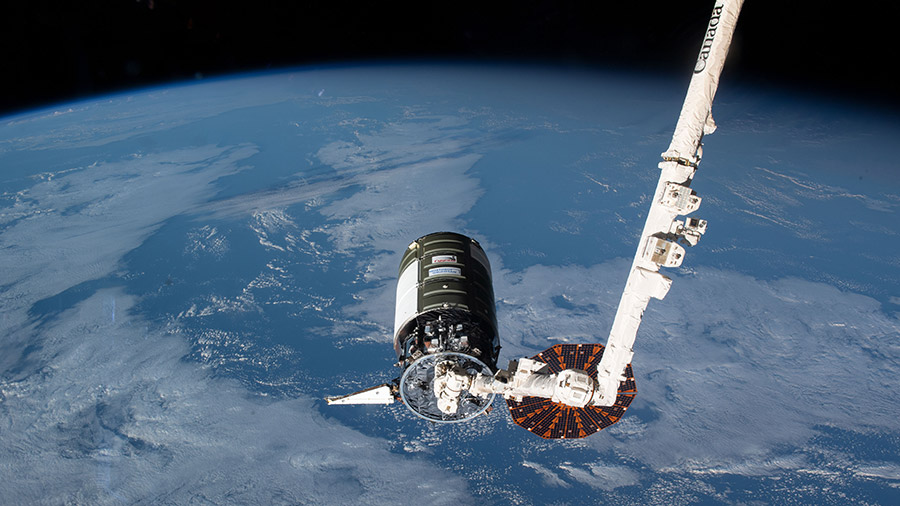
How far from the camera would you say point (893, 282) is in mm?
9477

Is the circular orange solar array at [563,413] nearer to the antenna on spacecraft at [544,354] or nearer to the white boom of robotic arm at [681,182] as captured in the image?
the antenna on spacecraft at [544,354]

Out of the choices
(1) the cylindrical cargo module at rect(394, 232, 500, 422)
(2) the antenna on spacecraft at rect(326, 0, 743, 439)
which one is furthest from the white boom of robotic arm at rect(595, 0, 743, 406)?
(1) the cylindrical cargo module at rect(394, 232, 500, 422)

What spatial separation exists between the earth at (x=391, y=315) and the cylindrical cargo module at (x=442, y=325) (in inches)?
82.8

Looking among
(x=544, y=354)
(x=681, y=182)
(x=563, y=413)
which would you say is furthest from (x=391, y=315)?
(x=681, y=182)

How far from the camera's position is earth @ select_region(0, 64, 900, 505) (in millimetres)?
6414

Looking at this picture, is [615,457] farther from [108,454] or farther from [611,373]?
[108,454]

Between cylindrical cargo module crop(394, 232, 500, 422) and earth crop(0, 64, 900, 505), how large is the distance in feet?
6.90

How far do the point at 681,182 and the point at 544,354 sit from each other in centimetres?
318

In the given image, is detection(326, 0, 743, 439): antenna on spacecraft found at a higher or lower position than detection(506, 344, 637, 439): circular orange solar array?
higher

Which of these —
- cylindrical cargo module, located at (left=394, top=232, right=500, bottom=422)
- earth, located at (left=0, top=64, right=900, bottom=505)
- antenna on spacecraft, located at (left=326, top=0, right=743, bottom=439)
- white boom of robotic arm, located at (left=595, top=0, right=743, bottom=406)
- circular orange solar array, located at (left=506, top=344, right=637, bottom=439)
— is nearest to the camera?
white boom of robotic arm, located at (left=595, top=0, right=743, bottom=406)

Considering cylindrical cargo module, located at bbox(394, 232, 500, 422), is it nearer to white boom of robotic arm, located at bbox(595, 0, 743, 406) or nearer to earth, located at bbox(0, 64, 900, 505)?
white boom of robotic arm, located at bbox(595, 0, 743, 406)

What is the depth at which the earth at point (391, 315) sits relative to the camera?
21.0 ft

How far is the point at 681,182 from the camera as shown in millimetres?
3488

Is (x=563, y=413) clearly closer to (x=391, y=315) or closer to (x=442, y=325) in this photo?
(x=442, y=325)
